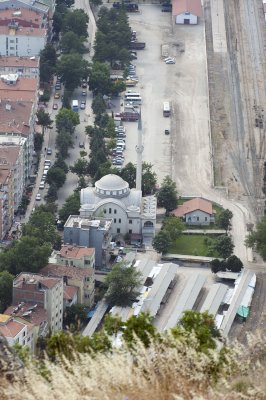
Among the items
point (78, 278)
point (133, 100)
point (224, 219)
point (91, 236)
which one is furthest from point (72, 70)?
point (78, 278)

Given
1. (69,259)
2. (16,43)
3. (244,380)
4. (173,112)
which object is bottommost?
(244,380)

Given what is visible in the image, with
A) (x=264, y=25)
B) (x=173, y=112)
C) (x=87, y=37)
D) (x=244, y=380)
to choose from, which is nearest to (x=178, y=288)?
(x=173, y=112)

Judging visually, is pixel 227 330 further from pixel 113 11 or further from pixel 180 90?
pixel 113 11

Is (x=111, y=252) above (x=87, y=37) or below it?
below

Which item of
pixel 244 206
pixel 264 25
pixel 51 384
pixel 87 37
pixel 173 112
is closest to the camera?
pixel 51 384

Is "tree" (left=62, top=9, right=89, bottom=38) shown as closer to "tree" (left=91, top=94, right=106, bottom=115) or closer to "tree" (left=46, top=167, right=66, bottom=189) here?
"tree" (left=91, top=94, right=106, bottom=115)
